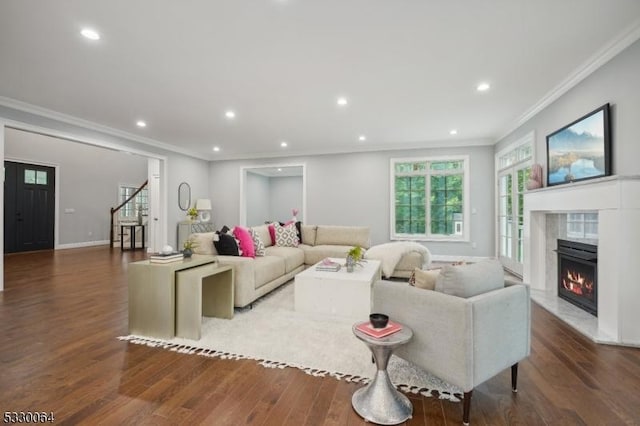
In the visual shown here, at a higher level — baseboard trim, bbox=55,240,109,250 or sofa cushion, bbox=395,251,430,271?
sofa cushion, bbox=395,251,430,271

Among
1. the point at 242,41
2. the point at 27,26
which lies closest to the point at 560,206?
the point at 242,41

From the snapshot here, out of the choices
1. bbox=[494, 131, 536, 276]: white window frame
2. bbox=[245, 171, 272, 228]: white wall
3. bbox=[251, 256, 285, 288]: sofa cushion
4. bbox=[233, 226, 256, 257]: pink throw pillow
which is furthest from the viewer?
bbox=[245, 171, 272, 228]: white wall

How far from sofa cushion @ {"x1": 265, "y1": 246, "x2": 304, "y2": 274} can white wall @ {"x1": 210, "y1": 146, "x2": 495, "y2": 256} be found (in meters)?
2.62

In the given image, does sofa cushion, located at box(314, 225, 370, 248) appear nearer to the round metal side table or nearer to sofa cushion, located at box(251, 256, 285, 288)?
sofa cushion, located at box(251, 256, 285, 288)

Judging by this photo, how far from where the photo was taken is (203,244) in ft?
11.7

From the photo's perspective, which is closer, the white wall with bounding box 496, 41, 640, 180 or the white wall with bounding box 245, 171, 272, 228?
the white wall with bounding box 496, 41, 640, 180

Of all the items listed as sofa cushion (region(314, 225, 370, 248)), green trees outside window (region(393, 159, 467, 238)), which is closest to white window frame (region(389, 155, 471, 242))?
green trees outside window (region(393, 159, 467, 238))

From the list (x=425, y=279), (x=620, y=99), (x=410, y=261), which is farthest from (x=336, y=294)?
(x=620, y=99)

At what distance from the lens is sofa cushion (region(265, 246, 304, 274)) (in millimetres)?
4373

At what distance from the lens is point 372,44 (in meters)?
2.78

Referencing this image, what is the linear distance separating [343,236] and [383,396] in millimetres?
4015

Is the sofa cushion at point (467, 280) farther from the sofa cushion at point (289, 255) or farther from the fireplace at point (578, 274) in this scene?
the sofa cushion at point (289, 255)

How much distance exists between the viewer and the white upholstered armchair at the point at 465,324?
5.11 ft

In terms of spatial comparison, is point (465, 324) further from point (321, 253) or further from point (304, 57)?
point (321, 253)
